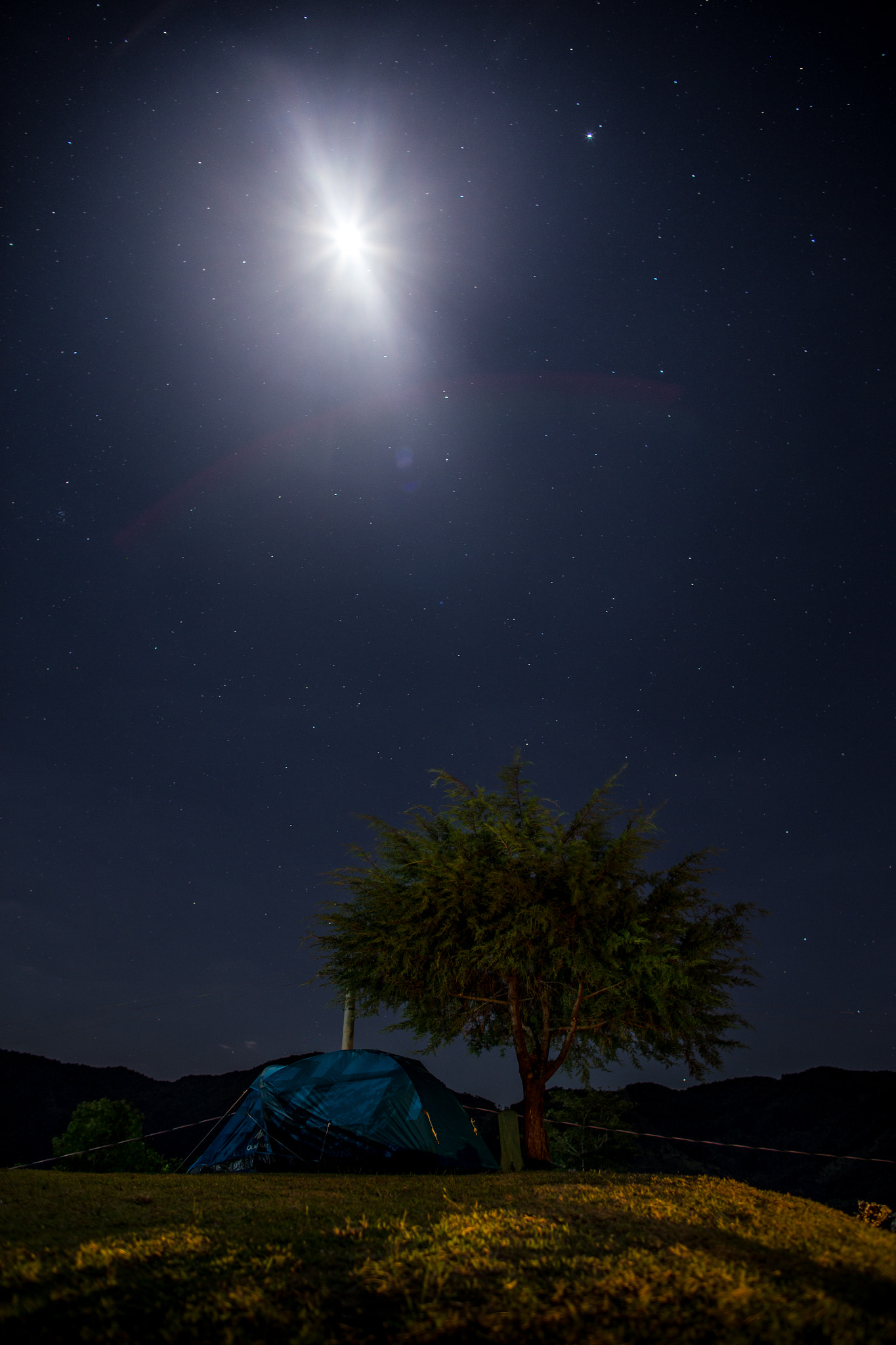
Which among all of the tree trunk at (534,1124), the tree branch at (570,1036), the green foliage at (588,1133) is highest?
the tree branch at (570,1036)

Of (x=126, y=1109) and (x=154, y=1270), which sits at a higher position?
(x=154, y=1270)

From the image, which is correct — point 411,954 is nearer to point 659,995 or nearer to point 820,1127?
point 659,995

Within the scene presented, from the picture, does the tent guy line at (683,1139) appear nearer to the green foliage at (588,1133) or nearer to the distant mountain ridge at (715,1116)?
the green foliage at (588,1133)

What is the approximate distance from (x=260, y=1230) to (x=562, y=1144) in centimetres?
2622

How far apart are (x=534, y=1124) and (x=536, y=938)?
4.53m

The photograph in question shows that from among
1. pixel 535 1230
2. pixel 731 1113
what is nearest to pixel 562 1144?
pixel 535 1230

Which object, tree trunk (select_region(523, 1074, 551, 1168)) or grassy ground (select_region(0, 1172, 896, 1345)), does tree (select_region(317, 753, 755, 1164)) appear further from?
grassy ground (select_region(0, 1172, 896, 1345))

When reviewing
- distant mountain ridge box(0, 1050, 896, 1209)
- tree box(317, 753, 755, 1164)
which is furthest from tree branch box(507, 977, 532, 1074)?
distant mountain ridge box(0, 1050, 896, 1209)

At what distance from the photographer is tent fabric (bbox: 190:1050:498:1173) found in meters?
15.0

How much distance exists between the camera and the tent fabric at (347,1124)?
15.0 m

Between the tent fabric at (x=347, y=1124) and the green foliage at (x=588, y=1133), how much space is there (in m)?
10.1

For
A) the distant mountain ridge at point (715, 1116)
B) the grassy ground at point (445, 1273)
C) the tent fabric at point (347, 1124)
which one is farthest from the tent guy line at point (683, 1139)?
the distant mountain ridge at point (715, 1116)

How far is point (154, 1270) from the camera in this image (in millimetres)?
4816

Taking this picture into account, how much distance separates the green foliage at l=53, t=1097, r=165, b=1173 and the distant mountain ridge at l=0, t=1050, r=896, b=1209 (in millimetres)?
47122
